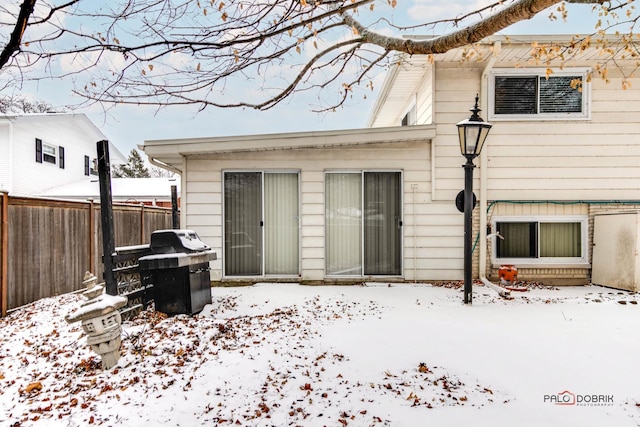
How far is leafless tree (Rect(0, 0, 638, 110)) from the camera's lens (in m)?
2.83

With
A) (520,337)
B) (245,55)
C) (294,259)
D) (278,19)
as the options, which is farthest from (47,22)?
(520,337)

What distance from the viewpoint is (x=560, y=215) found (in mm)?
6086

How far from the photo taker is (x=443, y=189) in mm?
6141

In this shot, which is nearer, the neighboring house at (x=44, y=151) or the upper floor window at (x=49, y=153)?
the neighboring house at (x=44, y=151)

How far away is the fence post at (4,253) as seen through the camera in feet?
15.2

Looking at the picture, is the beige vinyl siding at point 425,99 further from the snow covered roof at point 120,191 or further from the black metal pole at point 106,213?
the snow covered roof at point 120,191

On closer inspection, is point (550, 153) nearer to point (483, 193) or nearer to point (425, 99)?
point (483, 193)

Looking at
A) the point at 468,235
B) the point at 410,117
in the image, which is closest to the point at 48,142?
the point at 410,117

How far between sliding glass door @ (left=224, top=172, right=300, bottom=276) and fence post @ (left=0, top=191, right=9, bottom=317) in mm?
2928

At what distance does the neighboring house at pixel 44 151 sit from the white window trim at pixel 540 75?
1349 cm

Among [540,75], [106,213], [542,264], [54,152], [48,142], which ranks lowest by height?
[542,264]

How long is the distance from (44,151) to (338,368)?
54.8 feet

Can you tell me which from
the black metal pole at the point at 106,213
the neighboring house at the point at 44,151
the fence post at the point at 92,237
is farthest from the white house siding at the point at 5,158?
the black metal pole at the point at 106,213

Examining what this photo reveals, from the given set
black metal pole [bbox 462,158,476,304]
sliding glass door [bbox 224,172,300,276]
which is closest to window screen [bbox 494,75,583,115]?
black metal pole [bbox 462,158,476,304]
